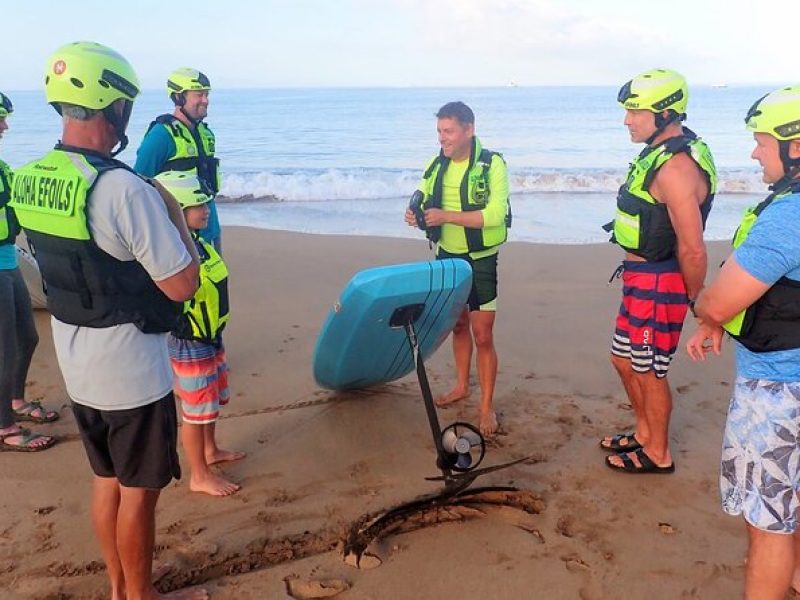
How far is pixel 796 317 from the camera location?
238 cm

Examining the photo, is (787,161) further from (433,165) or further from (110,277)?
(433,165)

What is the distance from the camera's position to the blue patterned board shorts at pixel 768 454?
8.00ft

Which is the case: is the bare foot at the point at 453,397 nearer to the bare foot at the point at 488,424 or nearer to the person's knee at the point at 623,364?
the bare foot at the point at 488,424

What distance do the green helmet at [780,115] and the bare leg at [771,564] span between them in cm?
142

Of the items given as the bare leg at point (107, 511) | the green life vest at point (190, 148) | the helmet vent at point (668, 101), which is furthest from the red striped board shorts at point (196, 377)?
the helmet vent at point (668, 101)

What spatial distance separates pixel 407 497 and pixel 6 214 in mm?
2963

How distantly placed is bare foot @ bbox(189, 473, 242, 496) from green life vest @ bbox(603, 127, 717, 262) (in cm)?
255

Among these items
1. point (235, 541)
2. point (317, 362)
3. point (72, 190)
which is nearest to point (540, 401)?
point (317, 362)

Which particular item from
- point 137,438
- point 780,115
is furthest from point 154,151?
point 780,115

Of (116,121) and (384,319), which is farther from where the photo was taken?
(384,319)

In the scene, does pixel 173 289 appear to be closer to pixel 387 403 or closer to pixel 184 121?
pixel 387 403

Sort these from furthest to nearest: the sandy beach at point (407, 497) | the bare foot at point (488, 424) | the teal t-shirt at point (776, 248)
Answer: the bare foot at point (488, 424) < the sandy beach at point (407, 497) < the teal t-shirt at point (776, 248)

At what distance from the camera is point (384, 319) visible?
369 cm

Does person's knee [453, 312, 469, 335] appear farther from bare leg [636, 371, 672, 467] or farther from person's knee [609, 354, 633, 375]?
bare leg [636, 371, 672, 467]
